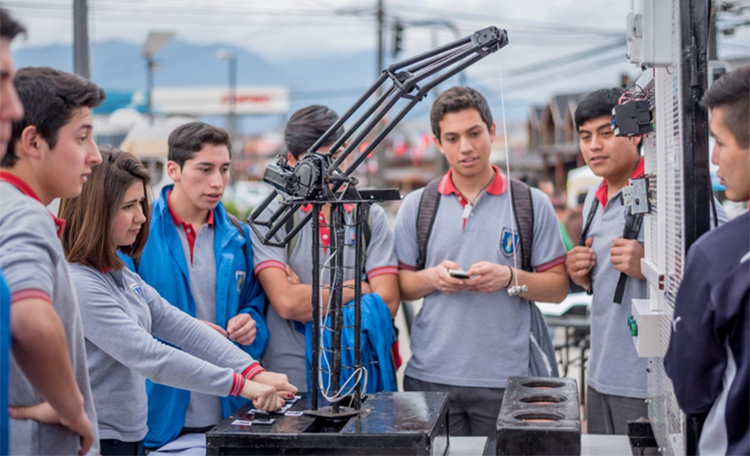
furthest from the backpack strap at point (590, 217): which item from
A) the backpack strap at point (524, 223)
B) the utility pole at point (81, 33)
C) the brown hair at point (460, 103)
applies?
the utility pole at point (81, 33)

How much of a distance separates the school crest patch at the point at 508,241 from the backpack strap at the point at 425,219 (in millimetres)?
331

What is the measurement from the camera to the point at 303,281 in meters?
3.54

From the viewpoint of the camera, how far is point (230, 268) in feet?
11.1

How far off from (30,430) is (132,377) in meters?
0.88

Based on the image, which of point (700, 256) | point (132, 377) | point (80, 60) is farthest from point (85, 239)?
point (80, 60)

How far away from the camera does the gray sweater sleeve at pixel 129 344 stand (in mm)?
2574

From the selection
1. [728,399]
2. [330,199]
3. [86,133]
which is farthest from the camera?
[330,199]

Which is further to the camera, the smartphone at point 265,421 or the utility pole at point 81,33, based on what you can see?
the utility pole at point 81,33

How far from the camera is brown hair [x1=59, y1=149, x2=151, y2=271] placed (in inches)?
102

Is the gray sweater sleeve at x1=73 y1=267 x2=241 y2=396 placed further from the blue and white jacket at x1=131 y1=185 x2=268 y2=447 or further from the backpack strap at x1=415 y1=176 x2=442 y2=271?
the backpack strap at x1=415 y1=176 x2=442 y2=271

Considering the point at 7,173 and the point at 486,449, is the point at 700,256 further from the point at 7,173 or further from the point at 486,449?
the point at 7,173

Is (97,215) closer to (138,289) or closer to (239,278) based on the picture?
(138,289)

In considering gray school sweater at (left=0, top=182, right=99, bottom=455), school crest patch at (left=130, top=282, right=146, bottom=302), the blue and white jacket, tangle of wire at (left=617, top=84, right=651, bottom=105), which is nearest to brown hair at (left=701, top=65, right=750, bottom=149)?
tangle of wire at (left=617, top=84, right=651, bottom=105)

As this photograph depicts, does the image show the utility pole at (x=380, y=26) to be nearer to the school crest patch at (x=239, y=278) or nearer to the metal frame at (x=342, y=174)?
the school crest patch at (x=239, y=278)
